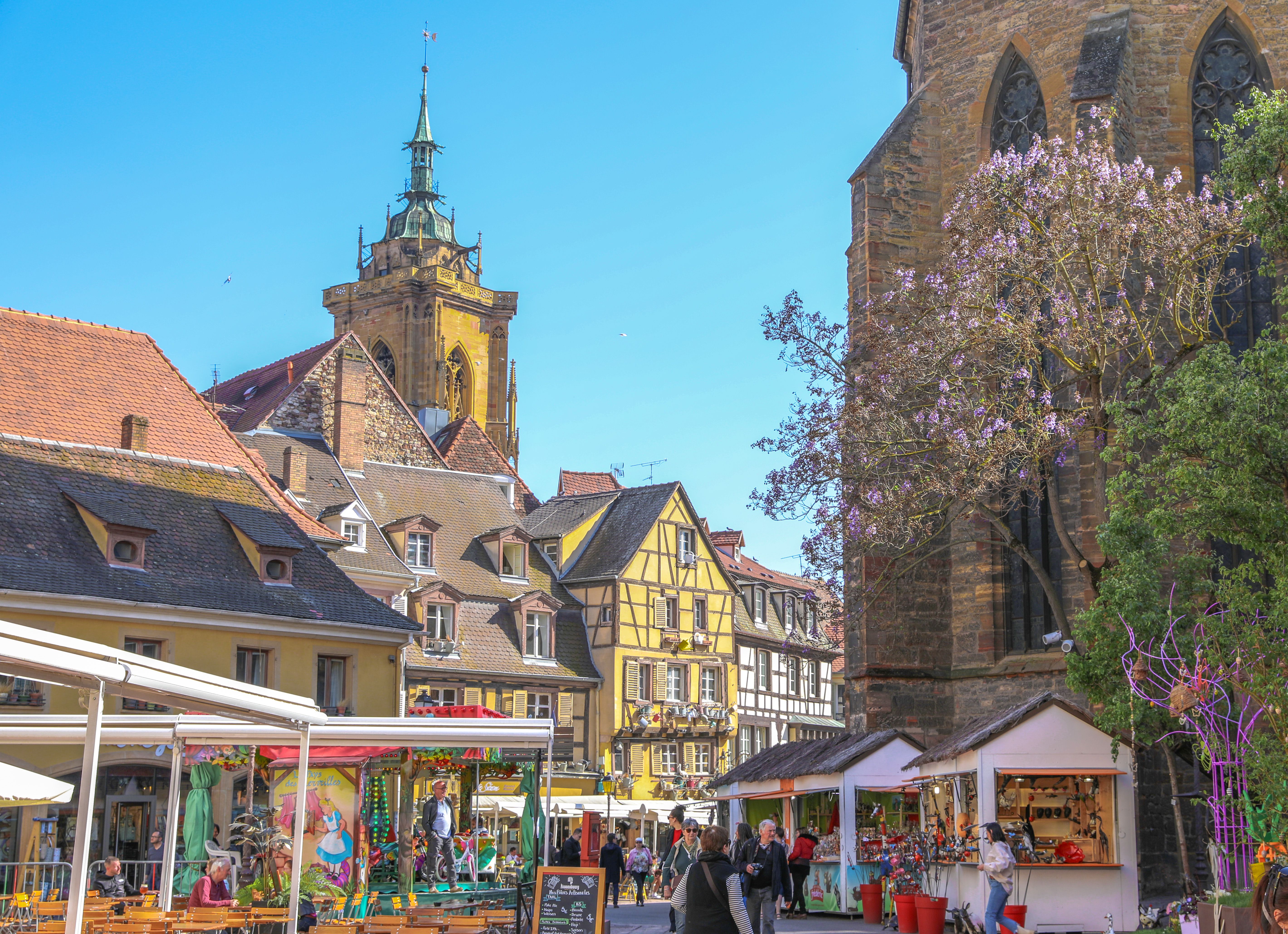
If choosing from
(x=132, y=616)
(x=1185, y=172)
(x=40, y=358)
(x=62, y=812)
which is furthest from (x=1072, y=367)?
(x=40, y=358)

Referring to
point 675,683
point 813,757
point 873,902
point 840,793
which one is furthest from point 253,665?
point 675,683

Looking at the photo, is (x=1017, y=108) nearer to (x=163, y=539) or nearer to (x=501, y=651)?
(x=163, y=539)

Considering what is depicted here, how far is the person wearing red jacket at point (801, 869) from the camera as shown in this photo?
2062cm

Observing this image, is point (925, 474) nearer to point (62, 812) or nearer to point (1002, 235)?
point (1002, 235)

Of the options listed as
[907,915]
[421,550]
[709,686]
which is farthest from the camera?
[709,686]

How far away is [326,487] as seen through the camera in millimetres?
40562

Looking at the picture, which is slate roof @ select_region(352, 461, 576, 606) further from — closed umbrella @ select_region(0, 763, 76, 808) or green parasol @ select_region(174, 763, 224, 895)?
closed umbrella @ select_region(0, 763, 76, 808)

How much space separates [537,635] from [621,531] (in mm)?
4909

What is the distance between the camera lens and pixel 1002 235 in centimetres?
1941

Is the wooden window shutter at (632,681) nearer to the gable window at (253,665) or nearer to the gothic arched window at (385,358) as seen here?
the gable window at (253,665)

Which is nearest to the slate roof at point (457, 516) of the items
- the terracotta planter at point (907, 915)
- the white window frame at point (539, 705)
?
the white window frame at point (539, 705)

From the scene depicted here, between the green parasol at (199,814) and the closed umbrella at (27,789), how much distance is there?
142cm

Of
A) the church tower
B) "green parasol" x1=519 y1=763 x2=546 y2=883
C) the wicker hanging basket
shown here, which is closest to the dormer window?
"green parasol" x1=519 y1=763 x2=546 y2=883

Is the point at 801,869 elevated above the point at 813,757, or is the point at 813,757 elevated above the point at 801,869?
the point at 813,757
